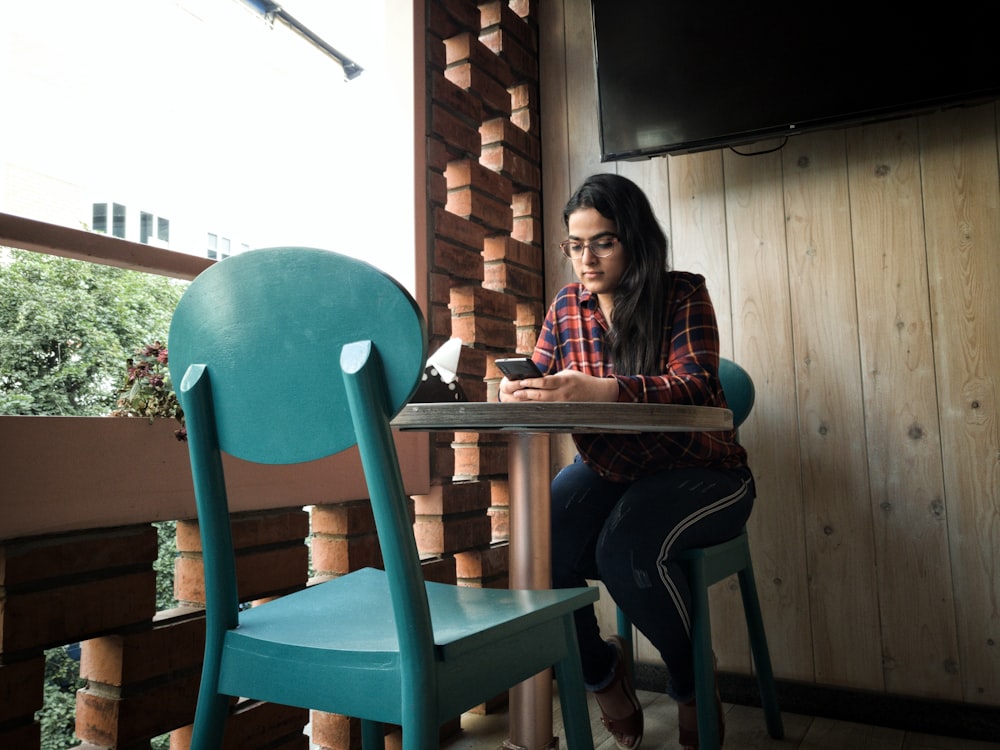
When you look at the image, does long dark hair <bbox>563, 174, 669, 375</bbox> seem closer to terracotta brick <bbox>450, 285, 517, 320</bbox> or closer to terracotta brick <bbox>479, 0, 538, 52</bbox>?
terracotta brick <bbox>450, 285, 517, 320</bbox>

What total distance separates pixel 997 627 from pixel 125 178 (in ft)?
18.7

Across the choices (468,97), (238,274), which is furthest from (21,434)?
(468,97)

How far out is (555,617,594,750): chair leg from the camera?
2.99ft

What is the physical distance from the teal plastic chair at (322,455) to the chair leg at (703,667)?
22.3 inches

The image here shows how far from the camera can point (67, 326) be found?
4.56 metres

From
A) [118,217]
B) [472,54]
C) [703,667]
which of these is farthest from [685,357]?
[118,217]

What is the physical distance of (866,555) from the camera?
1.90 m

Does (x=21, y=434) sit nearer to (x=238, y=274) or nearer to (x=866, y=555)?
(x=238, y=274)

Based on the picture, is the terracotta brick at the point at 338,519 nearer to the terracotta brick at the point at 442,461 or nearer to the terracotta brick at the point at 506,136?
the terracotta brick at the point at 442,461

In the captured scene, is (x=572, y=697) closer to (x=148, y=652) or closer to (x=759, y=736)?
(x=148, y=652)

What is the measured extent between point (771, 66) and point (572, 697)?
1.72 metres

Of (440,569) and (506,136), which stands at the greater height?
(506,136)

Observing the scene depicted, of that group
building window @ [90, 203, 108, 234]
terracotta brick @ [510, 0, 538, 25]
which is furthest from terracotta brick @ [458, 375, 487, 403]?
building window @ [90, 203, 108, 234]

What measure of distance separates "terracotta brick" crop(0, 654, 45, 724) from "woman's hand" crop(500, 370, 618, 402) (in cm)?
79
